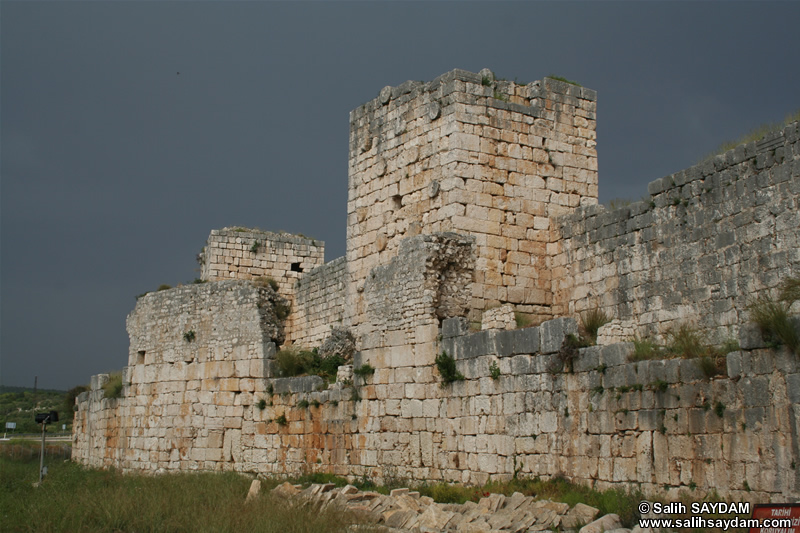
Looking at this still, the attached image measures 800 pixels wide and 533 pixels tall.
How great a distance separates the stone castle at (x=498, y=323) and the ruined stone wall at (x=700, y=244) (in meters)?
0.02

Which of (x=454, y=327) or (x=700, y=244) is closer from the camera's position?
(x=700, y=244)

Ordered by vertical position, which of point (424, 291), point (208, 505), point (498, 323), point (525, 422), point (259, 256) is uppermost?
point (259, 256)

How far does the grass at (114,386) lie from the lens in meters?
19.2

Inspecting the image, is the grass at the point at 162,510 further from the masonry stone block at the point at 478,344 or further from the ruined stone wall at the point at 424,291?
the ruined stone wall at the point at 424,291

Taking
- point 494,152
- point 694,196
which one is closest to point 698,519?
point 694,196

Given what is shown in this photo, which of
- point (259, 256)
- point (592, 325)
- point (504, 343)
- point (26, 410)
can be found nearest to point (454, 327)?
point (504, 343)

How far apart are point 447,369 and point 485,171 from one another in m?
3.14

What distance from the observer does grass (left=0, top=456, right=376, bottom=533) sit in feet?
30.8

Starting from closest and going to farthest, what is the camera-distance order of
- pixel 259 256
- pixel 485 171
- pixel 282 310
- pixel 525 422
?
pixel 525 422, pixel 485 171, pixel 282 310, pixel 259 256

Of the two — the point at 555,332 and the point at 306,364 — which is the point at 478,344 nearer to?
the point at 555,332

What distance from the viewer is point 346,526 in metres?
9.32

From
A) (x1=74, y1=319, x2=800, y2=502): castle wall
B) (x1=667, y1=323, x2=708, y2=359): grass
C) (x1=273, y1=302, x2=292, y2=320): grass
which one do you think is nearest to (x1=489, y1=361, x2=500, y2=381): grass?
(x1=74, y1=319, x2=800, y2=502): castle wall

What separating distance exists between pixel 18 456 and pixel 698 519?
23615mm

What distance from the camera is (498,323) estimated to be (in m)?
11.8
